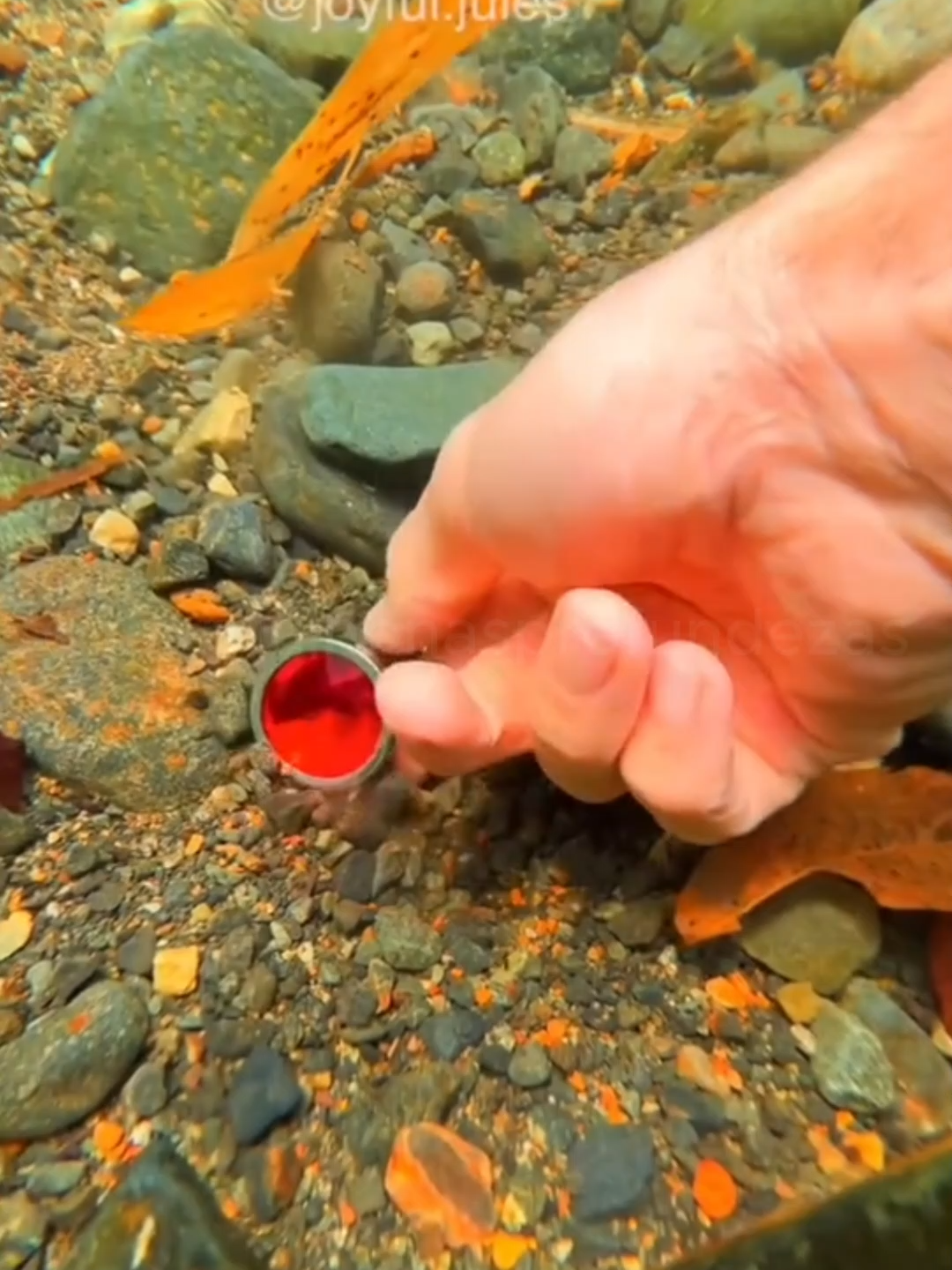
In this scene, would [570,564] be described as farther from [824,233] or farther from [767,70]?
[767,70]

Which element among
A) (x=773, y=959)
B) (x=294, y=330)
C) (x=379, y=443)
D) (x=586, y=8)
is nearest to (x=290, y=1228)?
(x=773, y=959)

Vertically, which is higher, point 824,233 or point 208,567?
point 824,233

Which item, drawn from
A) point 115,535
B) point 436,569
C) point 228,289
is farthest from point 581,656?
point 228,289

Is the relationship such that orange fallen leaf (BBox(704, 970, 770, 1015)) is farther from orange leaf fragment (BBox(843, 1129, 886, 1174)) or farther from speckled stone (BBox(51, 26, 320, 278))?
speckled stone (BBox(51, 26, 320, 278))

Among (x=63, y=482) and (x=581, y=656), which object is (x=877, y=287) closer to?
(x=581, y=656)

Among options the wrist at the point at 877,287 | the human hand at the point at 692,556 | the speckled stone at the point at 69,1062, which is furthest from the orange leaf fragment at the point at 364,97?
the speckled stone at the point at 69,1062

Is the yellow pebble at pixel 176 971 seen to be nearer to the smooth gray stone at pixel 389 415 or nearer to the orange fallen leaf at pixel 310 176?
the smooth gray stone at pixel 389 415
